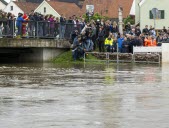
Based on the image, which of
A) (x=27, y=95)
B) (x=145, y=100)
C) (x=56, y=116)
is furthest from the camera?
(x=27, y=95)

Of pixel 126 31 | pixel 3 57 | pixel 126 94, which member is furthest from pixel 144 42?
pixel 126 94

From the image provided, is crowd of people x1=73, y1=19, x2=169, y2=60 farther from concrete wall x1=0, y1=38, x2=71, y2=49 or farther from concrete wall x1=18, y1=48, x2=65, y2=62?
concrete wall x1=18, y1=48, x2=65, y2=62

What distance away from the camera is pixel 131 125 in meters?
10.4

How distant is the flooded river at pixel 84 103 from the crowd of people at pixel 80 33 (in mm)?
15978

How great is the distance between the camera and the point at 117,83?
19266 millimetres

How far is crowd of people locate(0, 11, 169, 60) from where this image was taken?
36469mm

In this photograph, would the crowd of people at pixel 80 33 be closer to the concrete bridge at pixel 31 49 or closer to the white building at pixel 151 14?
the concrete bridge at pixel 31 49

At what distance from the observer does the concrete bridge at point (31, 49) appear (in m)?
36.3

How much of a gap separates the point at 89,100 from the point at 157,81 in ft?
20.7

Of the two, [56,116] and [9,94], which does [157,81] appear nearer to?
[9,94]

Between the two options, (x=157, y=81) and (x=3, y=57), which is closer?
(x=157, y=81)

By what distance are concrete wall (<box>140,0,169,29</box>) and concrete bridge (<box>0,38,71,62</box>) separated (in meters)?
50.6

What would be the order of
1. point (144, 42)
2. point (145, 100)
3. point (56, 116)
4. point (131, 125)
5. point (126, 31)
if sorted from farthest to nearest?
point (126, 31)
point (144, 42)
point (145, 100)
point (56, 116)
point (131, 125)

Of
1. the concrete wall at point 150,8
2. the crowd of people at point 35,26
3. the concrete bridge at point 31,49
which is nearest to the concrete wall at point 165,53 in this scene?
the concrete bridge at point 31,49
